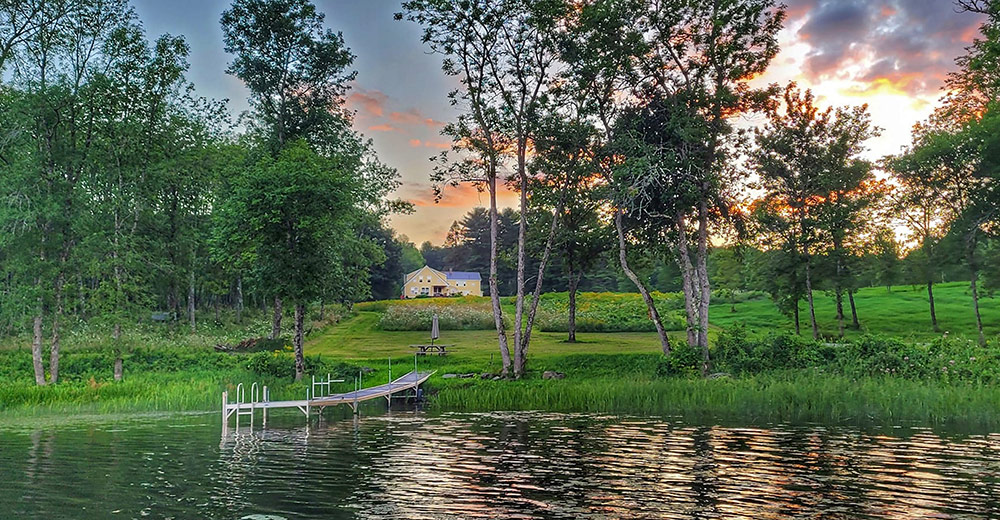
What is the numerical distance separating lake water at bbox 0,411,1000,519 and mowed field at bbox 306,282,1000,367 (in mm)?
16438

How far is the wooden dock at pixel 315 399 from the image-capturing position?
22.7 m

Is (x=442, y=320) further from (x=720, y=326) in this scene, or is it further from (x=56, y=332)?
(x=56, y=332)

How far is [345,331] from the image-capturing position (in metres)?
53.7

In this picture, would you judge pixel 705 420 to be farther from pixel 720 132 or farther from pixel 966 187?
pixel 966 187

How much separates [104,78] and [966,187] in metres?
52.2

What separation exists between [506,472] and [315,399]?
1151 cm

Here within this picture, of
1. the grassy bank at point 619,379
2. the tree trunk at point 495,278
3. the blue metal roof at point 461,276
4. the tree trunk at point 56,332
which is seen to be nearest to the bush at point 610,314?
the grassy bank at point 619,379

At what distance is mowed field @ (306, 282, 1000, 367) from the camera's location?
1554 inches

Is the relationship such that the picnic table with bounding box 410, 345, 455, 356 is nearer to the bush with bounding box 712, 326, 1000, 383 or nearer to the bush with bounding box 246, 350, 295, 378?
the bush with bounding box 246, 350, 295, 378

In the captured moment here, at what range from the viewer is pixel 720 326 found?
54.2 metres

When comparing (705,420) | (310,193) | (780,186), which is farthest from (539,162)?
(780,186)

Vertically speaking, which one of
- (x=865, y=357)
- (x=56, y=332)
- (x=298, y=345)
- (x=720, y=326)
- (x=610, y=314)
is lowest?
(x=720, y=326)

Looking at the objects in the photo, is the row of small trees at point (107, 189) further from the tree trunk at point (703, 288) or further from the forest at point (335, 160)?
the tree trunk at point (703, 288)

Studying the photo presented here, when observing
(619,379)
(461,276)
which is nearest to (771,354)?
(619,379)
